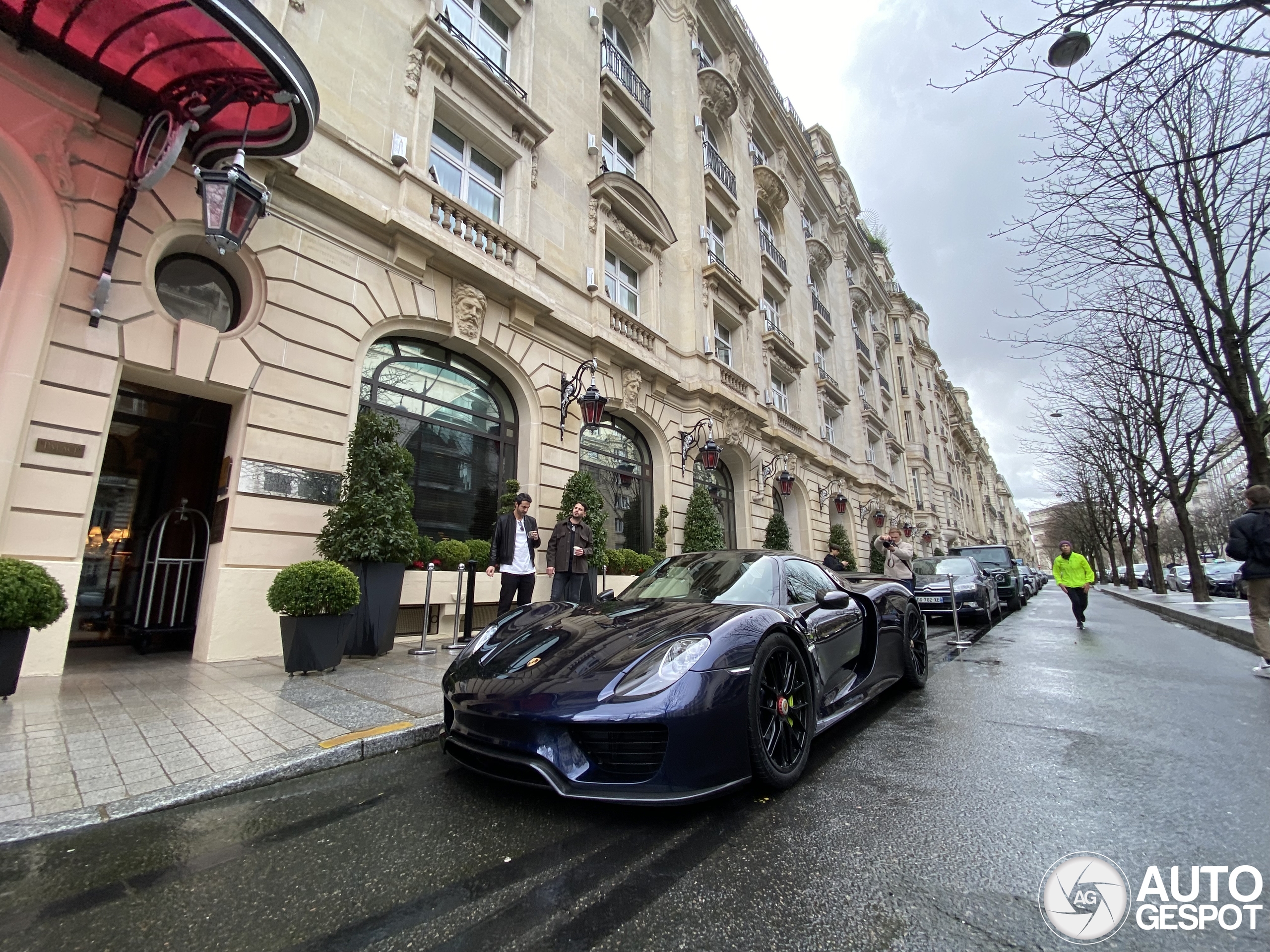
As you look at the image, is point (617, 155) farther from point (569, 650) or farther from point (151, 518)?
point (569, 650)

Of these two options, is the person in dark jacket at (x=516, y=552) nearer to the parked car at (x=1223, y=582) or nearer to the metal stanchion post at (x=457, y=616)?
the metal stanchion post at (x=457, y=616)

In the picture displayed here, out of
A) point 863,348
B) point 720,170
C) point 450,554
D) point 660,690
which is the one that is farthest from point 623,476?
point 863,348

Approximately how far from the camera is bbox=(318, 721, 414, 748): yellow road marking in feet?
9.99

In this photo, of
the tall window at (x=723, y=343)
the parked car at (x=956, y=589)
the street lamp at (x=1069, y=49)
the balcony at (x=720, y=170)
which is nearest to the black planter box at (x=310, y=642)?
the street lamp at (x=1069, y=49)

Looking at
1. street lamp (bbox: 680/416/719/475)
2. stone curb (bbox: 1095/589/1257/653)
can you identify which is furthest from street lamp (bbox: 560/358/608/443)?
stone curb (bbox: 1095/589/1257/653)

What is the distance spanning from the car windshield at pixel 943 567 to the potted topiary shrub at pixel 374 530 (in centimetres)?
1026

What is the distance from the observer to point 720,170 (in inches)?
703

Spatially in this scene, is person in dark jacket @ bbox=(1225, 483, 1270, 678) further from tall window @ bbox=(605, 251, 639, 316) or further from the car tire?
tall window @ bbox=(605, 251, 639, 316)

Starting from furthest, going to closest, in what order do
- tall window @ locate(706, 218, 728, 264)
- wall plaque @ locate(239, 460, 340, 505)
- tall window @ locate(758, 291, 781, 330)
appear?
tall window @ locate(758, 291, 781, 330)
tall window @ locate(706, 218, 728, 264)
wall plaque @ locate(239, 460, 340, 505)

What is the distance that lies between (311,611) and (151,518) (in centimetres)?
410

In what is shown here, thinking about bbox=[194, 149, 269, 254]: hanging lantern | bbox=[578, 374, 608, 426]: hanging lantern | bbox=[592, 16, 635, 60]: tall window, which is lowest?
bbox=[578, 374, 608, 426]: hanging lantern

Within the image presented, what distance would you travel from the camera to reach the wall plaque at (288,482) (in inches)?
236

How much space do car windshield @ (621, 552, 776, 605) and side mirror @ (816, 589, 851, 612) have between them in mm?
294

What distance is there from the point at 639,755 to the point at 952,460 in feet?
182
